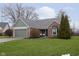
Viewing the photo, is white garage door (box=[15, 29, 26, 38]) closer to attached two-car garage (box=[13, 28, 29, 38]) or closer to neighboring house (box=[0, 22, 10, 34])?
attached two-car garage (box=[13, 28, 29, 38])

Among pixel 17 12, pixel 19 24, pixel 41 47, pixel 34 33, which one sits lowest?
pixel 41 47

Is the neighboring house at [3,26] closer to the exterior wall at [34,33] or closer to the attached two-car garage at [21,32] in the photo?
the attached two-car garage at [21,32]

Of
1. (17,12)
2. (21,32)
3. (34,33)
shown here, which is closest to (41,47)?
(34,33)

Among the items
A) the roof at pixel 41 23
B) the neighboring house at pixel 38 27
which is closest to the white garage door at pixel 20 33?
the neighboring house at pixel 38 27

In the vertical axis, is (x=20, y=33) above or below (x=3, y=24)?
below

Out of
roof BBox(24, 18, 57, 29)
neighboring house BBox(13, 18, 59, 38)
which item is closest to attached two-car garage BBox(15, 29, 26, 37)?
neighboring house BBox(13, 18, 59, 38)

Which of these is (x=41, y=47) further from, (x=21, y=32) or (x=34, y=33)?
(x=21, y=32)

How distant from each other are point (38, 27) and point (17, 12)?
29 centimetres

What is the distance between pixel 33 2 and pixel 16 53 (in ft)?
1.96

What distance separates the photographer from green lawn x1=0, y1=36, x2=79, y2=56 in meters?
3.80

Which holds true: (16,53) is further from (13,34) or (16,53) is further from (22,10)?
(22,10)

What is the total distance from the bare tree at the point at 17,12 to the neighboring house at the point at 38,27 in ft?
0.15

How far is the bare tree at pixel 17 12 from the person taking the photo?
12.6 ft

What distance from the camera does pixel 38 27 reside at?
3.87 m
